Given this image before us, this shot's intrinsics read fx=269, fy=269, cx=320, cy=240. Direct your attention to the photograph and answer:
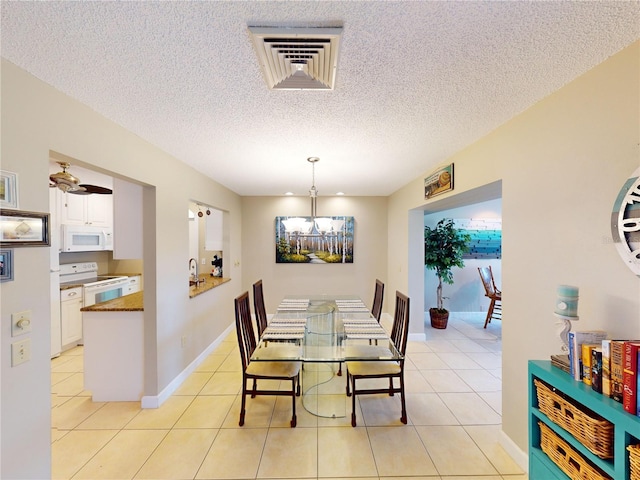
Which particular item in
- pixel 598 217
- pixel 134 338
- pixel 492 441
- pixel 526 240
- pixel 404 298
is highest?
pixel 598 217

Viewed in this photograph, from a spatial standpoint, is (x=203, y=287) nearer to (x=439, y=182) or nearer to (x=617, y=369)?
(x=439, y=182)

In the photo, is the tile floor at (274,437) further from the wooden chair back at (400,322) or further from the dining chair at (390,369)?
the wooden chair back at (400,322)

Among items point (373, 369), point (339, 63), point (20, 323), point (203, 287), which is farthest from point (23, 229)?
point (373, 369)

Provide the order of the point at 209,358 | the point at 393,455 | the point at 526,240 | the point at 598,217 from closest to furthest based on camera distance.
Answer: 1. the point at 598,217
2. the point at 526,240
3. the point at 393,455
4. the point at 209,358

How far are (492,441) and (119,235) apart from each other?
373 centimetres

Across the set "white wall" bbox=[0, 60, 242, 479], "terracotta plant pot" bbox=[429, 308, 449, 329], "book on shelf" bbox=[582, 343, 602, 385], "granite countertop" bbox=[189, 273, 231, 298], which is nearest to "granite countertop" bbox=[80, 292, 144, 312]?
"white wall" bbox=[0, 60, 242, 479]

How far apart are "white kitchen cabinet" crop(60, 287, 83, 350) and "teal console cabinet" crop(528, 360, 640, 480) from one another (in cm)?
500

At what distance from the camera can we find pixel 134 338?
8.38ft

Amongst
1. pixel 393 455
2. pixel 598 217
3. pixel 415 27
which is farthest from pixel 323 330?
pixel 415 27

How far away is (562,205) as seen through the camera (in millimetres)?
1555

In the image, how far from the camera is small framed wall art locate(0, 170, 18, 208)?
1277 millimetres

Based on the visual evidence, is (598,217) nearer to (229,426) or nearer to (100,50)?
(100,50)

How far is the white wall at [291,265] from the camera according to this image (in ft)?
17.0

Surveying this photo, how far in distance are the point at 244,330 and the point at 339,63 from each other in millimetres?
2180
